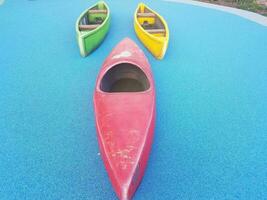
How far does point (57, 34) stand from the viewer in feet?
14.4

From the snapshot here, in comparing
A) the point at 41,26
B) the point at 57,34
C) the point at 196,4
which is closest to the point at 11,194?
the point at 57,34

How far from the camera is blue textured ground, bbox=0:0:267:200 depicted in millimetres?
1937

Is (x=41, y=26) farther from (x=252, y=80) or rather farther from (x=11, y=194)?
(x=252, y=80)

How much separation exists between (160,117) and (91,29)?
2500 mm

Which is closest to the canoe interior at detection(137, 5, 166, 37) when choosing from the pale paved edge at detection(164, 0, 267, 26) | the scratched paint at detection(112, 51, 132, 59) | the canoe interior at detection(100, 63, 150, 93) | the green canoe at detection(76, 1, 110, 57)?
the green canoe at detection(76, 1, 110, 57)

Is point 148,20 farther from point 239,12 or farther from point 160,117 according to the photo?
point 239,12

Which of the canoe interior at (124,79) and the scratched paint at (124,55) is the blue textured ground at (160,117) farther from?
the scratched paint at (124,55)

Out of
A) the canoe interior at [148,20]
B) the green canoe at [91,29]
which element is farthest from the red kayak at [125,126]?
the canoe interior at [148,20]

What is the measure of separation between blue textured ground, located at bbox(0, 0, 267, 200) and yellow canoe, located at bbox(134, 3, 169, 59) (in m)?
0.22

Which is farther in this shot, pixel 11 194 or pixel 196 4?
pixel 196 4

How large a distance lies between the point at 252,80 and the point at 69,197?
319 centimetres

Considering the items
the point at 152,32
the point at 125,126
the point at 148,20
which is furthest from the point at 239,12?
the point at 125,126

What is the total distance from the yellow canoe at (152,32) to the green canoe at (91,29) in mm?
779

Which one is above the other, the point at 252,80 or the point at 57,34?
the point at 252,80
